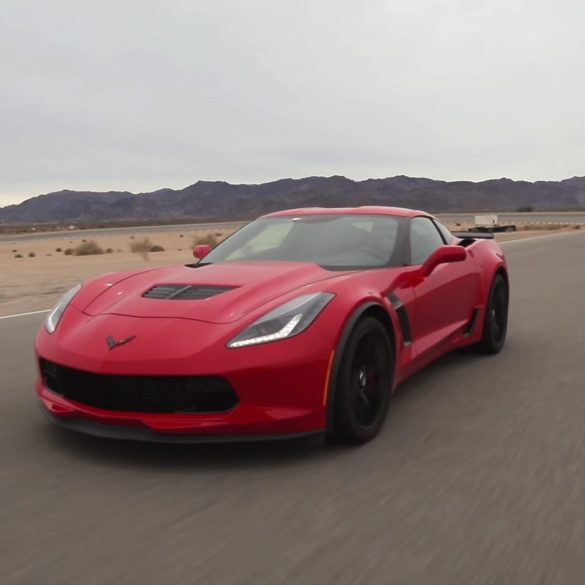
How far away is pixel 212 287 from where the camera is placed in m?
4.25

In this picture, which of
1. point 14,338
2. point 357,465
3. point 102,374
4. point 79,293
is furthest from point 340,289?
point 14,338

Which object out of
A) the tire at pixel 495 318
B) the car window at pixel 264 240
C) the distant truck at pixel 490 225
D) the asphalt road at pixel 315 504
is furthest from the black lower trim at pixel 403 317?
the distant truck at pixel 490 225

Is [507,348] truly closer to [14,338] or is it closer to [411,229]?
[411,229]

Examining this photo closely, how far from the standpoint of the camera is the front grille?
3.58 metres

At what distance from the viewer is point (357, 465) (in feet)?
12.3

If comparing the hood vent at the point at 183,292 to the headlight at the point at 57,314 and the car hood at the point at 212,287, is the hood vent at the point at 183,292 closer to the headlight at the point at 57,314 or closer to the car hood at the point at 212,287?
the car hood at the point at 212,287

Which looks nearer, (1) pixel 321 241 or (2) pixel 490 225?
(1) pixel 321 241

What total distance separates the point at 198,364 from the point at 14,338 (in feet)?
15.9

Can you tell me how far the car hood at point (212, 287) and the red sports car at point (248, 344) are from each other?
0.04ft

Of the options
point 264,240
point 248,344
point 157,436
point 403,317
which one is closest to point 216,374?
point 248,344

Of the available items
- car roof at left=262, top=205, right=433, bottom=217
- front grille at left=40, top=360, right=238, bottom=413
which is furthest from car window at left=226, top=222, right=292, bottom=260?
front grille at left=40, top=360, right=238, bottom=413

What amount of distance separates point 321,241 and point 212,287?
1.23m

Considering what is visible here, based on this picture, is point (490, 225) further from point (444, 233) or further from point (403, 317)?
point (403, 317)

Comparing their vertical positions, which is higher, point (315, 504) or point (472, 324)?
point (472, 324)
